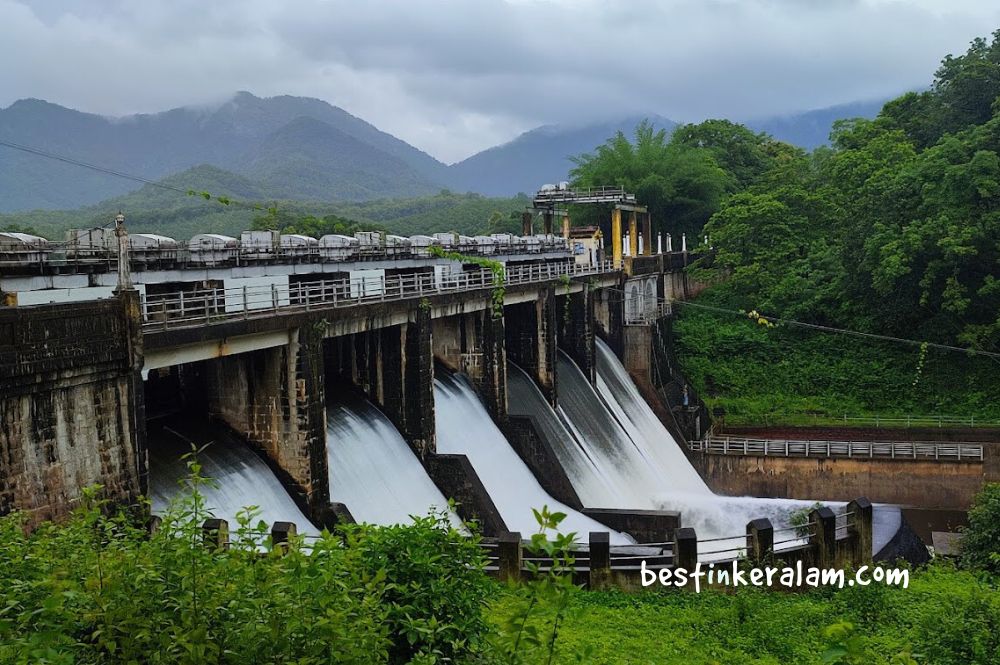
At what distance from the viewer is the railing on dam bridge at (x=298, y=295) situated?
56.4ft

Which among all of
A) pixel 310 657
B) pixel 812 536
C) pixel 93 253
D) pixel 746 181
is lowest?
pixel 812 536

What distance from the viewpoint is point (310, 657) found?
6.86 metres

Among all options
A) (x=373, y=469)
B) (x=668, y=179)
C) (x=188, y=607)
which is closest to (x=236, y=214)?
(x=668, y=179)

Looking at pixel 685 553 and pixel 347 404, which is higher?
pixel 347 404

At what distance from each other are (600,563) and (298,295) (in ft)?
37.9

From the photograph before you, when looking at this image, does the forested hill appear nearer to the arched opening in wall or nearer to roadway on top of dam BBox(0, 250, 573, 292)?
roadway on top of dam BBox(0, 250, 573, 292)

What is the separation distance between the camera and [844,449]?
125 feet

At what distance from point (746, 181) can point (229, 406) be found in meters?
67.2

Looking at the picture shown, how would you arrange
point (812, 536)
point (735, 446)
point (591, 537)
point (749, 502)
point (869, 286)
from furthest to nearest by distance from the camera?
point (869, 286)
point (735, 446)
point (749, 502)
point (812, 536)
point (591, 537)

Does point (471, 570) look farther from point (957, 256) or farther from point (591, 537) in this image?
point (957, 256)

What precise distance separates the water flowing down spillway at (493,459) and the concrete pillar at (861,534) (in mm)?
7199

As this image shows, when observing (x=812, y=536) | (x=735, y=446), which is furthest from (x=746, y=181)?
(x=812, y=536)

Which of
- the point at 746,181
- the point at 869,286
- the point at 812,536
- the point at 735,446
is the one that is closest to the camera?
the point at 812,536

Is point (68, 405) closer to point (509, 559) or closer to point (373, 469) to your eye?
point (509, 559)
